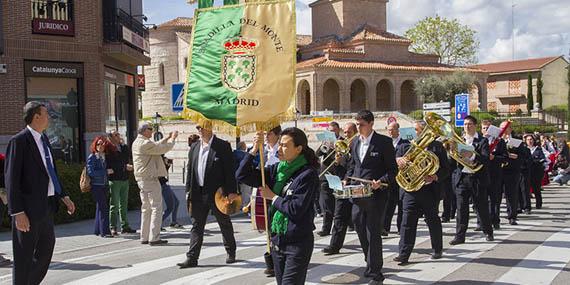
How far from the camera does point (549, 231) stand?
36.6 feet

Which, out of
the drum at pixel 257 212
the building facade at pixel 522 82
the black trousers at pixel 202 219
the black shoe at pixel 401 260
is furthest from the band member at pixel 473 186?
the building facade at pixel 522 82

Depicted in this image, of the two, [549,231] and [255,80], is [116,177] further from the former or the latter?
[549,231]

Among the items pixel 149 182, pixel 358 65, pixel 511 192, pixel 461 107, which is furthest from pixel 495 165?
pixel 358 65

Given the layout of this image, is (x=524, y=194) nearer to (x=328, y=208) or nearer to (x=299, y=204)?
(x=328, y=208)

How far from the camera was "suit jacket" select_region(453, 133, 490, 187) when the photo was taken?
10.2 meters

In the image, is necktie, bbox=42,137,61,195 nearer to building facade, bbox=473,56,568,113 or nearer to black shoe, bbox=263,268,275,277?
black shoe, bbox=263,268,275,277

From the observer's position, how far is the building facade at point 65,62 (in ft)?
59.1

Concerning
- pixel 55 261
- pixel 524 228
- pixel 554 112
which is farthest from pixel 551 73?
pixel 55 261

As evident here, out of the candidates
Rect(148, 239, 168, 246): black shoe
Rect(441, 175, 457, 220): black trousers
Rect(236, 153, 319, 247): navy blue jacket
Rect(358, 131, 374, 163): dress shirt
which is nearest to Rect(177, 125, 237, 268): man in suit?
Rect(358, 131, 374, 163): dress shirt

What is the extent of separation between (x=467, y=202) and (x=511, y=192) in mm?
2753

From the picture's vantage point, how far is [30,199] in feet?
20.5

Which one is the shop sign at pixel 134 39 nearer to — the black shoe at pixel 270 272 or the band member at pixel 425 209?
the band member at pixel 425 209

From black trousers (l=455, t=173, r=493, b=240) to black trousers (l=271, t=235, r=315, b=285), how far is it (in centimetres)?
519

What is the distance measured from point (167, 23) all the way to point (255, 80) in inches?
2523
